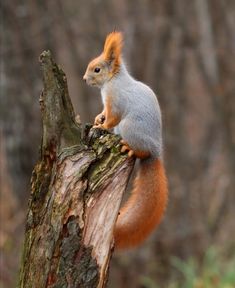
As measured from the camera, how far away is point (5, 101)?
8.44 meters

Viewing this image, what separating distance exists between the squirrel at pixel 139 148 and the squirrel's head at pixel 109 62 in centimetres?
8

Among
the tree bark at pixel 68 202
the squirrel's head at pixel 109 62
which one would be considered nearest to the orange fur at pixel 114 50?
the squirrel's head at pixel 109 62

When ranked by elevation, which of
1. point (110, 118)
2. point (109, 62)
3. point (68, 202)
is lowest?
point (68, 202)

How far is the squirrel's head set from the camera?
4789 mm

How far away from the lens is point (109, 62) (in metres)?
4.82

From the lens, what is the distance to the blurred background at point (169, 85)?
30.2ft

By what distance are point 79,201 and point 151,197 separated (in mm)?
520

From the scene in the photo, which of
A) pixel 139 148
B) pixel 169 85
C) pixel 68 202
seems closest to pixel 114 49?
pixel 139 148

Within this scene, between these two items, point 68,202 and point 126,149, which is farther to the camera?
point 126,149

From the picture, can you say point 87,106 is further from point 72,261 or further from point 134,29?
point 72,261

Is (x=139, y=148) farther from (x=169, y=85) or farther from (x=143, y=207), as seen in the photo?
(x=169, y=85)

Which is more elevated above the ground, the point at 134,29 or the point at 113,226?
the point at 134,29

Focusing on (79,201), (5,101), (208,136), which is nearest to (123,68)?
(79,201)

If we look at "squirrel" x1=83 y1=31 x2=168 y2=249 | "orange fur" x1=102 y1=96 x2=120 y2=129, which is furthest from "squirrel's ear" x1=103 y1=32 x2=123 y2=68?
"orange fur" x1=102 y1=96 x2=120 y2=129
